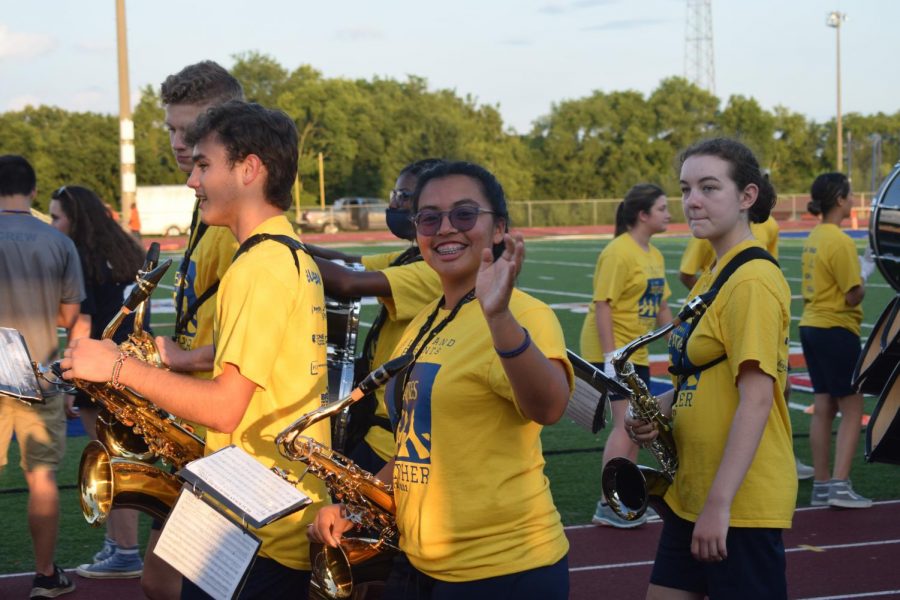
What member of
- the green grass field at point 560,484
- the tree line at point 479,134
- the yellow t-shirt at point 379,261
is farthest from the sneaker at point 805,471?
the tree line at point 479,134

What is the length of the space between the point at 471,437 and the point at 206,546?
0.70 m

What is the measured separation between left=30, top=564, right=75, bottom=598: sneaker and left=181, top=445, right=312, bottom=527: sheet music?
11.1 ft

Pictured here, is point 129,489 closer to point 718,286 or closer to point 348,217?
point 718,286

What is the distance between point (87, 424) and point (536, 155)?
236 ft

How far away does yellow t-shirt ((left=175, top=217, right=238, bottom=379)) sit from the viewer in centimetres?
378

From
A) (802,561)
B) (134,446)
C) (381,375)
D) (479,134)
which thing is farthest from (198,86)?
(479,134)

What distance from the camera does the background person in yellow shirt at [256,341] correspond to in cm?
296

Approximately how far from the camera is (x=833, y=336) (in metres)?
7.46

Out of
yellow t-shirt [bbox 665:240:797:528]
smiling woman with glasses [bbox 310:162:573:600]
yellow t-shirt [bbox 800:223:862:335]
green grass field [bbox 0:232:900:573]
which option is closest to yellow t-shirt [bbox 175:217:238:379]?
smiling woman with glasses [bbox 310:162:573:600]

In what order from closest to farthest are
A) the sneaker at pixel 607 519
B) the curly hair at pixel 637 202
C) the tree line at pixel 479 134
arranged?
the sneaker at pixel 607 519 < the curly hair at pixel 637 202 < the tree line at pixel 479 134

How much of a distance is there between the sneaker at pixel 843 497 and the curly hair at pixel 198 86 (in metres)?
4.89

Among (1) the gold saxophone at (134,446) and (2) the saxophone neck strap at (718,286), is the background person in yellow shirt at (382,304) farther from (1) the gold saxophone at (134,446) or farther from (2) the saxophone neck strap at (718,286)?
(2) the saxophone neck strap at (718,286)

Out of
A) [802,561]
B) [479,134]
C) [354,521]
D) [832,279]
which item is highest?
[479,134]

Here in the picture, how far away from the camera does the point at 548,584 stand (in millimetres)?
2842
